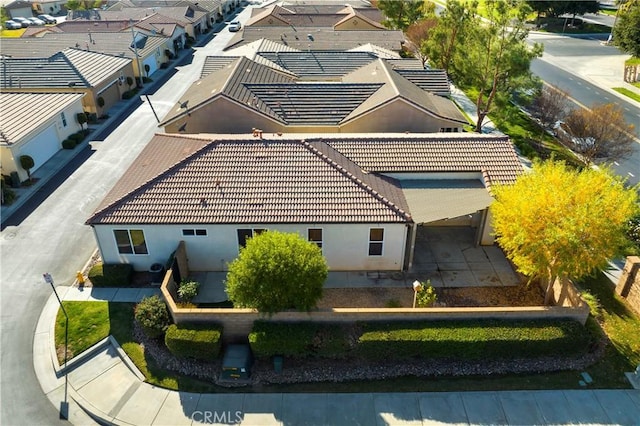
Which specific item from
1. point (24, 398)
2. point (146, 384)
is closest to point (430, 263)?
point (146, 384)

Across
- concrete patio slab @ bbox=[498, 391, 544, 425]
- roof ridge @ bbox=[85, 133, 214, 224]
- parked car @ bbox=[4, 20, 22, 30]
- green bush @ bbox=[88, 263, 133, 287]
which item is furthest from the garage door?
parked car @ bbox=[4, 20, 22, 30]

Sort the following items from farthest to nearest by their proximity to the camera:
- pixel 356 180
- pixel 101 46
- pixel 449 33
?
pixel 101 46
pixel 449 33
pixel 356 180

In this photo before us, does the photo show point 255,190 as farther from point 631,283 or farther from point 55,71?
point 55,71

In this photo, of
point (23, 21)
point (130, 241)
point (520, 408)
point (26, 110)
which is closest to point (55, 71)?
point (26, 110)

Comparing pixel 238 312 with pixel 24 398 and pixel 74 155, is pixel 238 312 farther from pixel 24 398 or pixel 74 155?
pixel 74 155

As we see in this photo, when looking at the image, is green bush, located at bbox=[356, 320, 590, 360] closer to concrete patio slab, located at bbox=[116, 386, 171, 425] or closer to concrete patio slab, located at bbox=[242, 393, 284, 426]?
concrete patio slab, located at bbox=[242, 393, 284, 426]

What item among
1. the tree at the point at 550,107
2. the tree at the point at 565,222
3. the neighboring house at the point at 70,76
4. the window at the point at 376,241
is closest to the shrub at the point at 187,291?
the window at the point at 376,241
